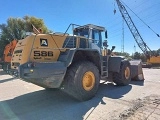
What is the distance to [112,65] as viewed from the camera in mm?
8195

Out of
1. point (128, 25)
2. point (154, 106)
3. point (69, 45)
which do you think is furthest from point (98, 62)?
point (128, 25)

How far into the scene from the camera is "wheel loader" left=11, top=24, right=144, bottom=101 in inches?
206

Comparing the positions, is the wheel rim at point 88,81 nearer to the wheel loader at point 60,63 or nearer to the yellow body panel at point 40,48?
the wheel loader at point 60,63

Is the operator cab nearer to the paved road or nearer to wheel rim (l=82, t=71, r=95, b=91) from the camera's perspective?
wheel rim (l=82, t=71, r=95, b=91)

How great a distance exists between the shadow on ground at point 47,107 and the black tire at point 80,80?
0.25 meters

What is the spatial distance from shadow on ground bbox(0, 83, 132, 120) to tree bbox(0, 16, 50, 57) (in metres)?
24.7

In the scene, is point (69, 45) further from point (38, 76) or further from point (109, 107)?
point (109, 107)

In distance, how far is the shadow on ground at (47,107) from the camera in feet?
15.8

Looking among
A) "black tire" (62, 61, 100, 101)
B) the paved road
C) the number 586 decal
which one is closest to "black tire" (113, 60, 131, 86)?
the paved road

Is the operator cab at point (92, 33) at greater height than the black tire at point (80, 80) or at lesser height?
greater

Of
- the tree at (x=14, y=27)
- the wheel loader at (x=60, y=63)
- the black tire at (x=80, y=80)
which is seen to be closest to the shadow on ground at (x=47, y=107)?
the black tire at (x=80, y=80)

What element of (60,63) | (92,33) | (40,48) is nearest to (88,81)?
(60,63)

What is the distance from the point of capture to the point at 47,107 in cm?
557

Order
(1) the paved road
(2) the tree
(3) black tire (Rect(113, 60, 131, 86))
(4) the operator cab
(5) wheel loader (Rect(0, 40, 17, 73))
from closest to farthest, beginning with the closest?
1. (1) the paved road
2. (5) wheel loader (Rect(0, 40, 17, 73))
3. (4) the operator cab
4. (3) black tire (Rect(113, 60, 131, 86))
5. (2) the tree
